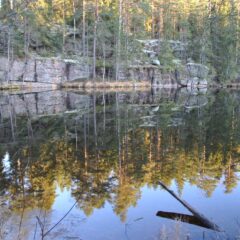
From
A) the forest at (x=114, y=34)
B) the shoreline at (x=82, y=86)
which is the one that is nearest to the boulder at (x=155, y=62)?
the forest at (x=114, y=34)

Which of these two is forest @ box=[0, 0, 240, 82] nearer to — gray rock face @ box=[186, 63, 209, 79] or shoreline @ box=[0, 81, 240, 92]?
shoreline @ box=[0, 81, 240, 92]

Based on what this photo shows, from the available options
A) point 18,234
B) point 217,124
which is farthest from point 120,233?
point 217,124

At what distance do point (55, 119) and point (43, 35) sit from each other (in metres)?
39.7

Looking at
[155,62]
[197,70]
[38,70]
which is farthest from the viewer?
[197,70]

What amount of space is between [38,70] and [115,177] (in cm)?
4422

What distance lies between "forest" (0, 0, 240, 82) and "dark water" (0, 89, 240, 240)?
112ft

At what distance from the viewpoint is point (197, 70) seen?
69.4m

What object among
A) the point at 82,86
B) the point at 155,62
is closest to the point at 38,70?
the point at 82,86

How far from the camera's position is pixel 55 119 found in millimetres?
23016

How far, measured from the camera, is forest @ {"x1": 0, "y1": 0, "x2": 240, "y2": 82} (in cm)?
5694

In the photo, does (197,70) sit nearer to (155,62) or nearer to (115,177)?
(155,62)

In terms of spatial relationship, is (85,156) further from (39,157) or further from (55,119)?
(55,119)

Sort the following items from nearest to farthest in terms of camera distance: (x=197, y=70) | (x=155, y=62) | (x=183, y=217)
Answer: (x=183, y=217), (x=155, y=62), (x=197, y=70)

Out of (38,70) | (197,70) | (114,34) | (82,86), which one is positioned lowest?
(82,86)
